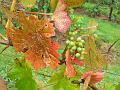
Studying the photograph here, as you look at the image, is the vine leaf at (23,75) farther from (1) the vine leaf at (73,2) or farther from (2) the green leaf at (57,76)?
(1) the vine leaf at (73,2)

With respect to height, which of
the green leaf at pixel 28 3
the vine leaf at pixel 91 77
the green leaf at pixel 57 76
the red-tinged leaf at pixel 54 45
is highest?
the green leaf at pixel 28 3

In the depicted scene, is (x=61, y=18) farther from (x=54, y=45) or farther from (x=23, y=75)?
(x=23, y=75)

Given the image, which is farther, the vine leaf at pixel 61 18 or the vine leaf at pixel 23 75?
the vine leaf at pixel 23 75

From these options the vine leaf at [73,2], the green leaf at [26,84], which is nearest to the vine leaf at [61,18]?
the vine leaf at [73,2]

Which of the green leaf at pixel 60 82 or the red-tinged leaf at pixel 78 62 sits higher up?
the red-tinged leaf at pixel 78 62

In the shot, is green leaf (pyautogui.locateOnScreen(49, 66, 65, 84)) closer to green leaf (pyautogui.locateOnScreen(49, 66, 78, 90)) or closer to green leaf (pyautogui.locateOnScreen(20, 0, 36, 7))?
green leaf (pyautogui.locateOnScreen(49, 66, 78, 90))

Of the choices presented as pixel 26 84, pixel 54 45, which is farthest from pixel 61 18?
pixel 26 84

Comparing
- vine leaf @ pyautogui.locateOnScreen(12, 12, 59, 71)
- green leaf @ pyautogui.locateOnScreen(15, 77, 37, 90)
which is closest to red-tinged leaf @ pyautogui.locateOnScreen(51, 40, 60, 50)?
vine leaf @ pyautogui.locateOnScreen(12, 12, 59, 71)
